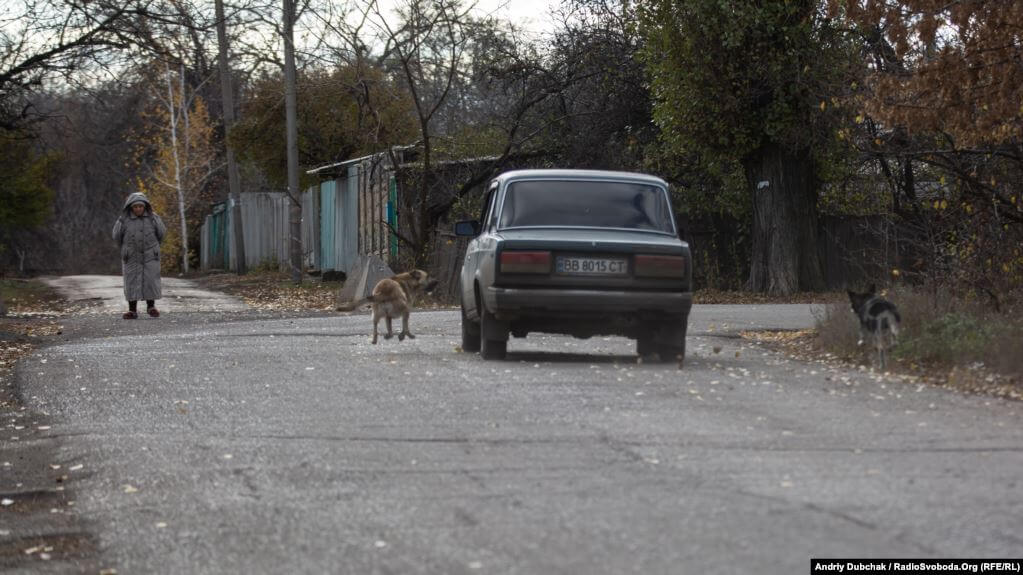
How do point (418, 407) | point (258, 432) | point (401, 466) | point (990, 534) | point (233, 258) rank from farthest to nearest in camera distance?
point (233, 258)
point (418, 407)
point (258, 432)
point (401, 466)
point (990, 534)

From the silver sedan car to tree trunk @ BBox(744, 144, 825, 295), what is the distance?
599 inches

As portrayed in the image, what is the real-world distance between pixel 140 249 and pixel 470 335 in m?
9.55

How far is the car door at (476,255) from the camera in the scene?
14.2 metres

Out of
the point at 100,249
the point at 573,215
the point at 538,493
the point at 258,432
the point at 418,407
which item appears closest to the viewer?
the point at 538,493

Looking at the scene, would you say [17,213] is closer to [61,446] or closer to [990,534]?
[61,446]

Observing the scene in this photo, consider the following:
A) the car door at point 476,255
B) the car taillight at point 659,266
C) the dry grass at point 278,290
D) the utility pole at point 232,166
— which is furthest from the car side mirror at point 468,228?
the utility pole at point 232,166

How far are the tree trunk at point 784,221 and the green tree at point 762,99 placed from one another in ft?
0.06

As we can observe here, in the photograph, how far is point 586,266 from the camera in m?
13.0

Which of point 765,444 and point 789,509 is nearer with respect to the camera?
point 789,509

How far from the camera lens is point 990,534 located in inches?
231

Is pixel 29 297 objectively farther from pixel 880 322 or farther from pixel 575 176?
pixel 880 322

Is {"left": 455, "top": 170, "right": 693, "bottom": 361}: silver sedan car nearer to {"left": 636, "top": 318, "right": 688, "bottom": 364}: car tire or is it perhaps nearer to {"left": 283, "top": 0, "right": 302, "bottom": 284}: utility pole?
{"left": 636, "top": 318, "right": 688, "bottom": 364}: car tire

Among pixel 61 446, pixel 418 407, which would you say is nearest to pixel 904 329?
pixel 418 407

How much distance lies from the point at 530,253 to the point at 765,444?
16.1 feet
